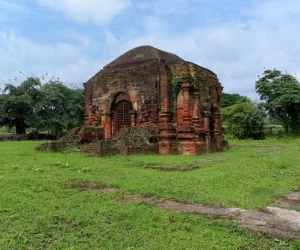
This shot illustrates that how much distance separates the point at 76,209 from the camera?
4586mm

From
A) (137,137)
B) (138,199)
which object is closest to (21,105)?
(137,137)

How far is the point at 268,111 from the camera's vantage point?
27.8 meters

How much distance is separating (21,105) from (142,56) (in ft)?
46.9

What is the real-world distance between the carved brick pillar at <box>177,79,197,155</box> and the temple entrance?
284cm

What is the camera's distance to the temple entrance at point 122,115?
1502cm

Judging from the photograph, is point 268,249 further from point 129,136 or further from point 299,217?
point 129,136

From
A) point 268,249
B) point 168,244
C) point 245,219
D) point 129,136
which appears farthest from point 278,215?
point 129,136

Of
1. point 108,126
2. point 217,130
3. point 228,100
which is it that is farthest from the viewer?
point 228,100

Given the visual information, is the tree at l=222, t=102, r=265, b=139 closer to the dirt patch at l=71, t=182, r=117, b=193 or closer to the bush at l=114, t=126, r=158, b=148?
the bush at l=114, t=126, r=158, b=148

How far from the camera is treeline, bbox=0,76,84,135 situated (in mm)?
25438

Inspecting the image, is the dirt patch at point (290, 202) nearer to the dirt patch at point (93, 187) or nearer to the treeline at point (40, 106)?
the dirt patch at point (93, 187)

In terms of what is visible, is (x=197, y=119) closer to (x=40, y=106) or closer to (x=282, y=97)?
(x=282, y=97)

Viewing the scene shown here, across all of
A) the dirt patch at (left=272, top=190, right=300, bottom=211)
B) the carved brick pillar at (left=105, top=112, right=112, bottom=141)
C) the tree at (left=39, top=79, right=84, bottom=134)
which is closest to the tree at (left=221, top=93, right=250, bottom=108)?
the tree at (left=39, top=79, right=84, bottom=134)

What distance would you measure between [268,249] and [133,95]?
11521mm
